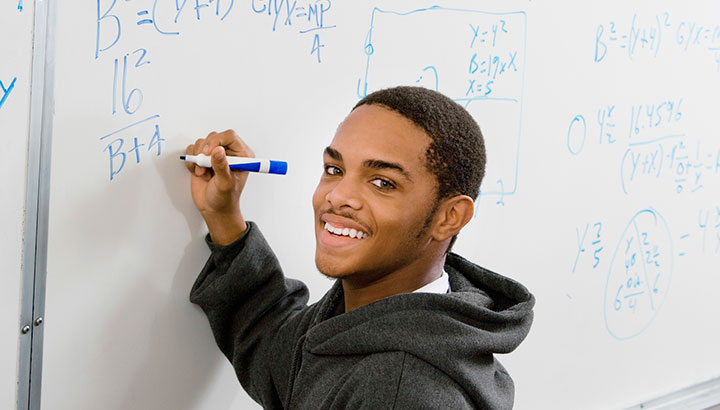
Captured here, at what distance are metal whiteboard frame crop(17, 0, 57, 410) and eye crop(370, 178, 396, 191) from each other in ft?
1.07

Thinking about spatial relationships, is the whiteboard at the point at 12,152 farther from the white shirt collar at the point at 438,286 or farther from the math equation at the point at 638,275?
the math equation at the point at 638,275

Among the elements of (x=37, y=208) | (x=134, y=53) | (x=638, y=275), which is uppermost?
(x=134, y=53)

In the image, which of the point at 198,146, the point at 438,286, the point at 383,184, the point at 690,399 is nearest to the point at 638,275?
the point at 690,399

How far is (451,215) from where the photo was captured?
0.82 meters

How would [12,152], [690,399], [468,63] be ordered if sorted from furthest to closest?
[690,399] < [468,63] < [12,152]

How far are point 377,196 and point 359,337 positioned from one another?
0.14 m

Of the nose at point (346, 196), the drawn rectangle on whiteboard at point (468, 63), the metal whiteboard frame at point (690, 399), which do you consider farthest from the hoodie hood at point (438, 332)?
the metal whiteboard frame at point (690, 399)

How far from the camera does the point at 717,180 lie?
150 cm

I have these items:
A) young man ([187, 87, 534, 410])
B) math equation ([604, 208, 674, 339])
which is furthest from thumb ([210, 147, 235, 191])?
math equation ([604, 208, 674, 339])

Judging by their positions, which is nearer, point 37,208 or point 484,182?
point 37,208

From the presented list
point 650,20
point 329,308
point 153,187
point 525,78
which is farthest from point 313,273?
point 650,20

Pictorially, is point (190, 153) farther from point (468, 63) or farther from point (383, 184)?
point (468, 63)

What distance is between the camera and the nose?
79 centimetres

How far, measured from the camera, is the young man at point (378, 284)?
733 mm
